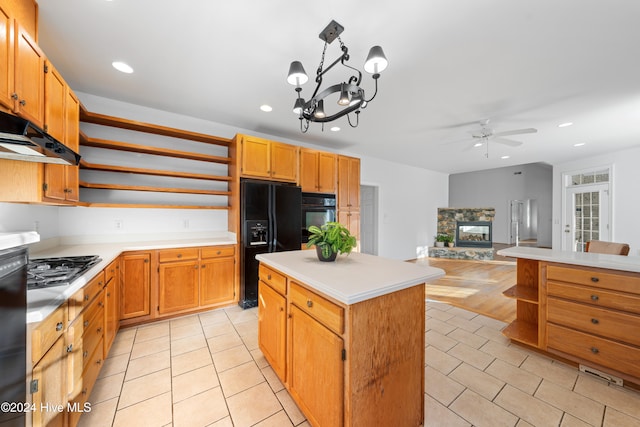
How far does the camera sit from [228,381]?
1.81 meters

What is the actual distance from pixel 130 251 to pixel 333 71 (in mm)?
2816

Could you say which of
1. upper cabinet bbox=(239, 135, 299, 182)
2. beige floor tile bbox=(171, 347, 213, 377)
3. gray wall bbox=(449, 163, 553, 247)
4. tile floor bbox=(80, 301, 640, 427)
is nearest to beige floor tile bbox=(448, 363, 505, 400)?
tile floor bbox=(80, 301, 640, 427)

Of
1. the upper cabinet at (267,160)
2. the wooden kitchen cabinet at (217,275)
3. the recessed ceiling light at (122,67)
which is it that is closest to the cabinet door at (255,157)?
the upper cabinet at (267,160)

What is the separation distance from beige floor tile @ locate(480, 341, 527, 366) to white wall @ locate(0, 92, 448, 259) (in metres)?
3.53

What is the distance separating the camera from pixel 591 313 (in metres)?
1.84

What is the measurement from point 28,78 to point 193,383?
7.57 ft

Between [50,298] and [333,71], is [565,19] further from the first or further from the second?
[50,298]

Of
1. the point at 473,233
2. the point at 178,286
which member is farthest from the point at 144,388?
the point at 473,233

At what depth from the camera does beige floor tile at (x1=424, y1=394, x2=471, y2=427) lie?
1.44m

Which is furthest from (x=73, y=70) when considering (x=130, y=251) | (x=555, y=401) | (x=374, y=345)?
(x=555, y=401)

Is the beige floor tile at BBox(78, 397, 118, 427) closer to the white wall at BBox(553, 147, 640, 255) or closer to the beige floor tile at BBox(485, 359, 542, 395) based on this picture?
the beige floor tile at BBox(485, 359, 542, 395)

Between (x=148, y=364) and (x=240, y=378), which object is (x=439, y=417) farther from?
(x=148, y=364)

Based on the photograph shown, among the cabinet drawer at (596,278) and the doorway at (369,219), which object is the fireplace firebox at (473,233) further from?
the cabinet drawer at (596,278)

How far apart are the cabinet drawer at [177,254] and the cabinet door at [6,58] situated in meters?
1.76
